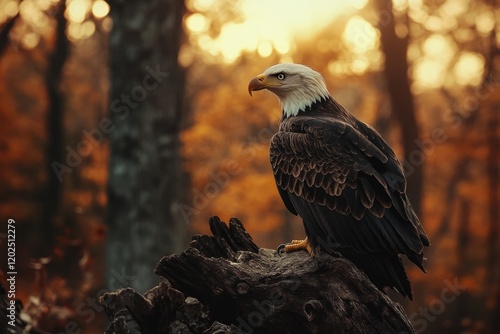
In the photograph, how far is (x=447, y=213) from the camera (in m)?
26.8

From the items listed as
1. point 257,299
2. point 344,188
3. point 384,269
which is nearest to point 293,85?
point 344,188

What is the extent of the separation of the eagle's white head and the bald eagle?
0.30 meters

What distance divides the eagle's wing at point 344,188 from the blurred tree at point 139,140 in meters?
2.85

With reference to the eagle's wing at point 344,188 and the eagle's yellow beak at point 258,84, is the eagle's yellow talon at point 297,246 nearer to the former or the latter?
the eagle's wing at point 344,188

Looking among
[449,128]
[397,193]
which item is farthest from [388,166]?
[449,128]

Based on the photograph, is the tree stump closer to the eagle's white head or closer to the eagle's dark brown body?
the eagle's dark brown body

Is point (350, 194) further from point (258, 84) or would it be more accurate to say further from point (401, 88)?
point (401, 88)

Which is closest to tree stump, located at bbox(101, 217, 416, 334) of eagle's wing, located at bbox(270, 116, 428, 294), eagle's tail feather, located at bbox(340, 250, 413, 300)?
eagle's tail feather, located at bbox(340, 250, 413, 300)

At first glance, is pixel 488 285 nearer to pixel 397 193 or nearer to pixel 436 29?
pixel 436 29

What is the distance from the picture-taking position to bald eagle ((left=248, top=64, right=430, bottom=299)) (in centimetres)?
481

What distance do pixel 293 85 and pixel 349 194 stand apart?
60.0 inches

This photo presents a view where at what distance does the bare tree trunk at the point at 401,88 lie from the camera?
1313 cm

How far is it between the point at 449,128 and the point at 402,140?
314 inches

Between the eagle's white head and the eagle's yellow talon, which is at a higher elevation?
the eagle's white head
